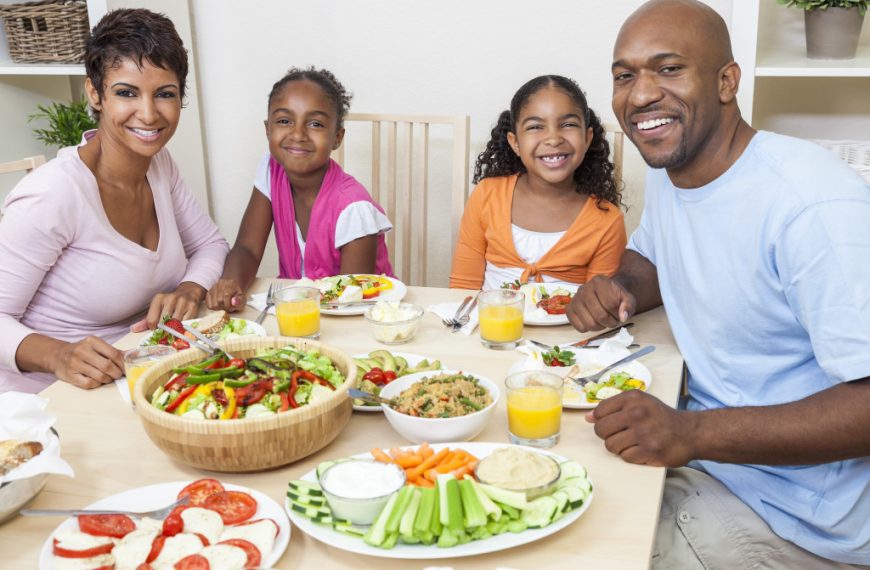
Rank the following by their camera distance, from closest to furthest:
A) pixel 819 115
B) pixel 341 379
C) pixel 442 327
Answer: pixel 341 379 < pixel 442 327 < pixel 819 115

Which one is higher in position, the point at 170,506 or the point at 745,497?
the point at 170,506

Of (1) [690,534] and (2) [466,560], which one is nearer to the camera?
(2) [466,560]

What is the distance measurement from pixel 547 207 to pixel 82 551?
1806 millimetres

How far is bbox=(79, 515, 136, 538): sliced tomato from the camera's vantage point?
99cm

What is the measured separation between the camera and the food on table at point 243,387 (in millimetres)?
1168

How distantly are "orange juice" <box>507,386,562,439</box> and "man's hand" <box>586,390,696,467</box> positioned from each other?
66 millimetres

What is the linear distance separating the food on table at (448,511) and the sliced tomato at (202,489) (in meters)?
0.11

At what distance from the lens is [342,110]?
2615 mm

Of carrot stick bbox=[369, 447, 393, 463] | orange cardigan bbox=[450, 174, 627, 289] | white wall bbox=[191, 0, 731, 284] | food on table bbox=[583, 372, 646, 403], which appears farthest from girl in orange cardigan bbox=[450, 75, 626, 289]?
carrot stick bbox=[369, 447, 393, 463]

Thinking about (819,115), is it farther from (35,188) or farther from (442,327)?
(35,188)

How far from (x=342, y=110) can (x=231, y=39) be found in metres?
1.02

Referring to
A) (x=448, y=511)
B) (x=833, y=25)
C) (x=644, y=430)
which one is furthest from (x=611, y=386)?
(x=833, y=25)

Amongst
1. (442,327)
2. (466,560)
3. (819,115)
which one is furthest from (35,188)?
(819,115)

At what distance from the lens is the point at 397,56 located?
127 inches
